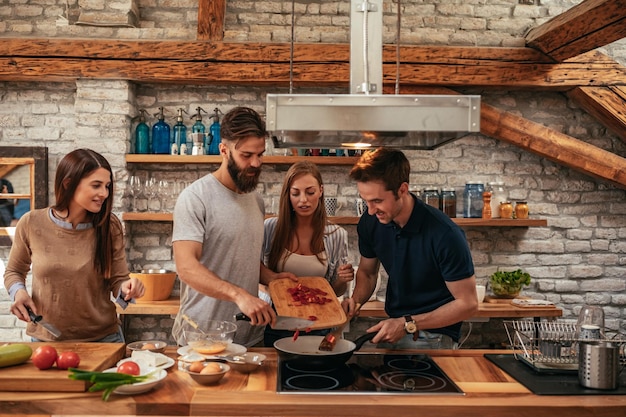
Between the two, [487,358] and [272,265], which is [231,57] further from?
[487,358]

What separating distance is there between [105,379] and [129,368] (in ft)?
0.44

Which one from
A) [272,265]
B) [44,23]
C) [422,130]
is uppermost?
[44,23]

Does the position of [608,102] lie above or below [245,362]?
above

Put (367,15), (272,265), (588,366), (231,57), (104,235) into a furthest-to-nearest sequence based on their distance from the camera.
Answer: (231,57), (272,265), (104,235), (367,15), (588,366)

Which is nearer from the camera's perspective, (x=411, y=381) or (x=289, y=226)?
(x=411, y=381)

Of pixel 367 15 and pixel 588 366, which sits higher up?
pixel 367 15

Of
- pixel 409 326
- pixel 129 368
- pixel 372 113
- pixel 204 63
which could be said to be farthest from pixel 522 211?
pixel 129 368

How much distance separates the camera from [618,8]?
3.80 meters

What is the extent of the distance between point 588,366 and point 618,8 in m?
2.65

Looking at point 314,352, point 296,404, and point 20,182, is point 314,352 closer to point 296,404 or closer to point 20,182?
point 296,404

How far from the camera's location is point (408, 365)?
2471 mm

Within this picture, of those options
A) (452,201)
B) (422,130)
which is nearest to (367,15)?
(422,130)

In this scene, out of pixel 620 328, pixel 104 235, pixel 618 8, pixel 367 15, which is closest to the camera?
pixel 367 15

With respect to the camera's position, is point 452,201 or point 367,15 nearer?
point 367,15
